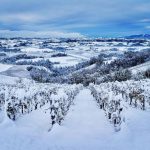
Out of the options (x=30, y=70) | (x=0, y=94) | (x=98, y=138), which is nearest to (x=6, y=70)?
(x=30, y=70)

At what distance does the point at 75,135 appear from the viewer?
59.7ft

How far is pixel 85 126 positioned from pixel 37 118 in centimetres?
448

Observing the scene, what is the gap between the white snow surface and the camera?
1561cm

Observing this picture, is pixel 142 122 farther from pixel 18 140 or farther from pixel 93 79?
pixel 93 79

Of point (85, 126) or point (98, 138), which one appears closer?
point (98, 138)

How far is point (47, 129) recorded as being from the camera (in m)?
19.8

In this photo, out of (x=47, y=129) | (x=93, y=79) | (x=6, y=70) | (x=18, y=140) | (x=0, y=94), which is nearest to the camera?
(x=18, y=140)

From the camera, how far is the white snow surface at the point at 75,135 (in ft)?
51.2

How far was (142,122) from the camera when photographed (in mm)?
22062

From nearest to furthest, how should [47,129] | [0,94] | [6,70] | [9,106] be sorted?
1. [47,129]
2. [9,106]
3. [0,94]
4. [6,70]

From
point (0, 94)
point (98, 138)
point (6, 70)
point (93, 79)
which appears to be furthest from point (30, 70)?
point (98, 138)

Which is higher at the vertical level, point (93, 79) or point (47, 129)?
point (47, 129)

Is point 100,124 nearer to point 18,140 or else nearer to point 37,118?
point 37,118

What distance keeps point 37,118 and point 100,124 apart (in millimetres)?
4631
